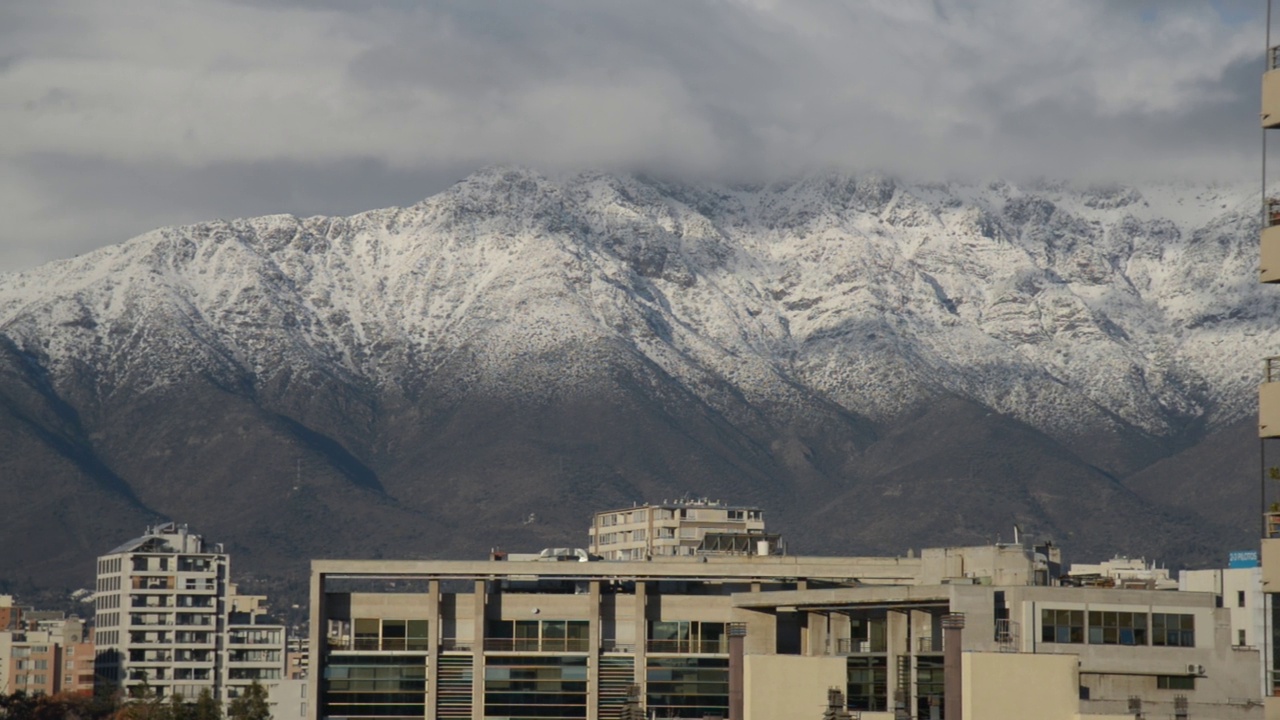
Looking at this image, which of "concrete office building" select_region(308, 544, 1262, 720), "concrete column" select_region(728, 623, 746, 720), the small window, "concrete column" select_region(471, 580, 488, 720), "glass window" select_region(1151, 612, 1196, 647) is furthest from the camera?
"concrete column" select_region(471, 580, 488, 720)

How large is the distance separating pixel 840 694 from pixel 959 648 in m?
5.60

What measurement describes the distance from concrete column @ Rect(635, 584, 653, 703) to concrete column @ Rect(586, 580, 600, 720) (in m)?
2.46

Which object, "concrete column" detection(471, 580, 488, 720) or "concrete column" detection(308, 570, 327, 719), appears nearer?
"concrete column" detection(308, 570, 327, 719)

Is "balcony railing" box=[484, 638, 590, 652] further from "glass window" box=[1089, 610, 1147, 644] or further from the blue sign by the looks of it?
"glass window" box=[1089, 610, 1147, 644]

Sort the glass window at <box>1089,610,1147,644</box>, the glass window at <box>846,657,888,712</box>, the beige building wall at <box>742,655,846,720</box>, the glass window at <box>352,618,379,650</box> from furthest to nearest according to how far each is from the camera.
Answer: the glass window at <box>352,618,379,650</box>
the glass window at <box>846,657,888,712</box>
the glass window at <box>1089,610,1147,644</box>
the beige building wall at <box>742,655,846,720</box>

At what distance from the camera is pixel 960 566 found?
384ft

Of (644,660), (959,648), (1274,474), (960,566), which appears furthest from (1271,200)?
(644,660)

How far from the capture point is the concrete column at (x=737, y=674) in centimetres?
9212

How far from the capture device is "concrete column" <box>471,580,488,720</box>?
505 ft

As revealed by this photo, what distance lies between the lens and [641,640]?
6181 inches

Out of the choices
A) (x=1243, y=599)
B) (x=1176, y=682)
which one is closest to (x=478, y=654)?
(x=1243, y=599)

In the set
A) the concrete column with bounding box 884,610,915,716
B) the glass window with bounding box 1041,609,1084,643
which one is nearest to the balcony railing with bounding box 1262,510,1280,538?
the glass window with bounding box 1041,609,1084,643

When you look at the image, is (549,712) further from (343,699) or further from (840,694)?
(840,694)

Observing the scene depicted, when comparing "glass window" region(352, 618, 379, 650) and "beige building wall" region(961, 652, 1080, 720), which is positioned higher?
"glass window" region(352, 618, 379, 650)
